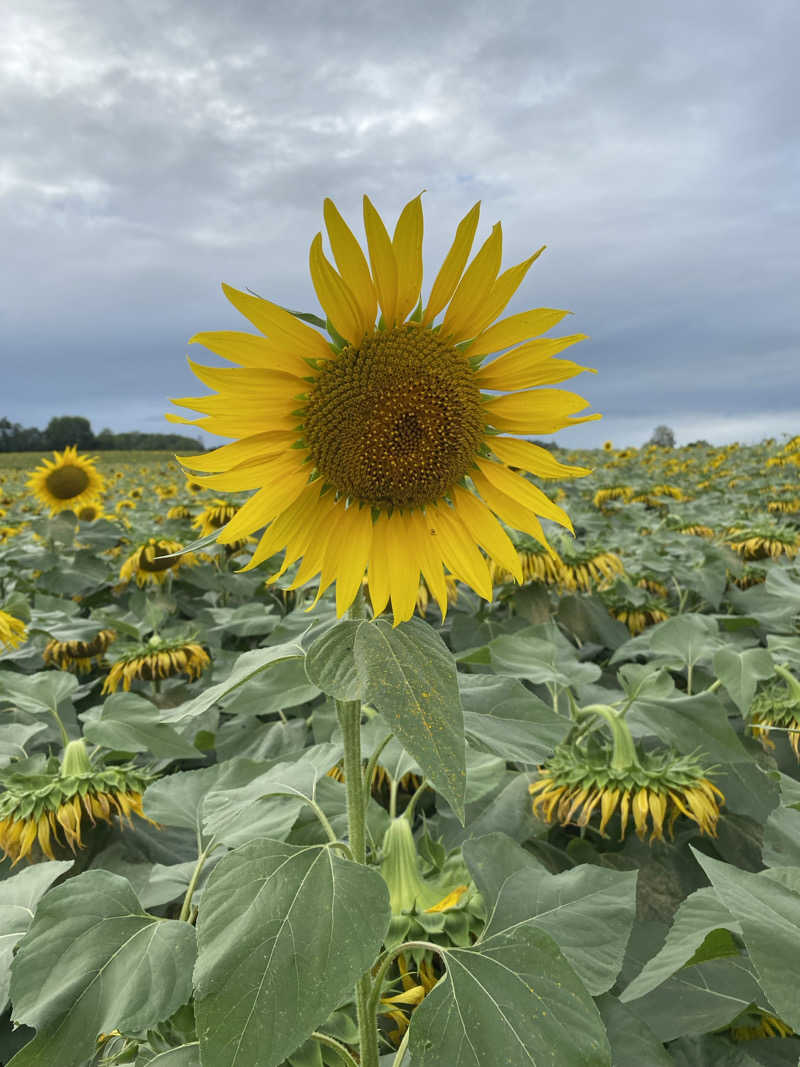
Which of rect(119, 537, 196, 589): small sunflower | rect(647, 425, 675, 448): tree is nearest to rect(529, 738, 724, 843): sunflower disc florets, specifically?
rect(119, 537, 196, 589): small sunflower

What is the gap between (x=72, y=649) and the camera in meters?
3.18

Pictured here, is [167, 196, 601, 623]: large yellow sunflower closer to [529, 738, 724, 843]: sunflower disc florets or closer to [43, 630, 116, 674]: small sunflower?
[529, 738, 724, 843]: sunflower disc florets

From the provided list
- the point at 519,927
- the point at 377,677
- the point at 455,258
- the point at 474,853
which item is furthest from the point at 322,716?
the point at 455,258

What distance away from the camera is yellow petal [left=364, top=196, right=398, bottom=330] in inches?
37.2

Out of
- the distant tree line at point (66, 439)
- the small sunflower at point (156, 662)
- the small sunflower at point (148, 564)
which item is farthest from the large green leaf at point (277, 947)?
the distant tree line at point (66, 439)

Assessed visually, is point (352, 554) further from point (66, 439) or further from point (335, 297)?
point (66, 439)

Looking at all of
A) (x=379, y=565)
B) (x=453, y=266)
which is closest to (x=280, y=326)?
(x=453, y=266)

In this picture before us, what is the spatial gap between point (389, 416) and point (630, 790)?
98cm

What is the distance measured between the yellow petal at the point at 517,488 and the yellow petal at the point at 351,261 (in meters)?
0.32

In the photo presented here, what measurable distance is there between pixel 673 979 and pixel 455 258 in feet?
4.11

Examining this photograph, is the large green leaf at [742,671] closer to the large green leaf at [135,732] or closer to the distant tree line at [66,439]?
the large green leaf at [135,732]

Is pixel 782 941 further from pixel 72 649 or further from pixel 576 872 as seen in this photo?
pixel 72 649

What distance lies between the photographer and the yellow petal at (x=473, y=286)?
1.02 metres

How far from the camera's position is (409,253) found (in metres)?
0.98
